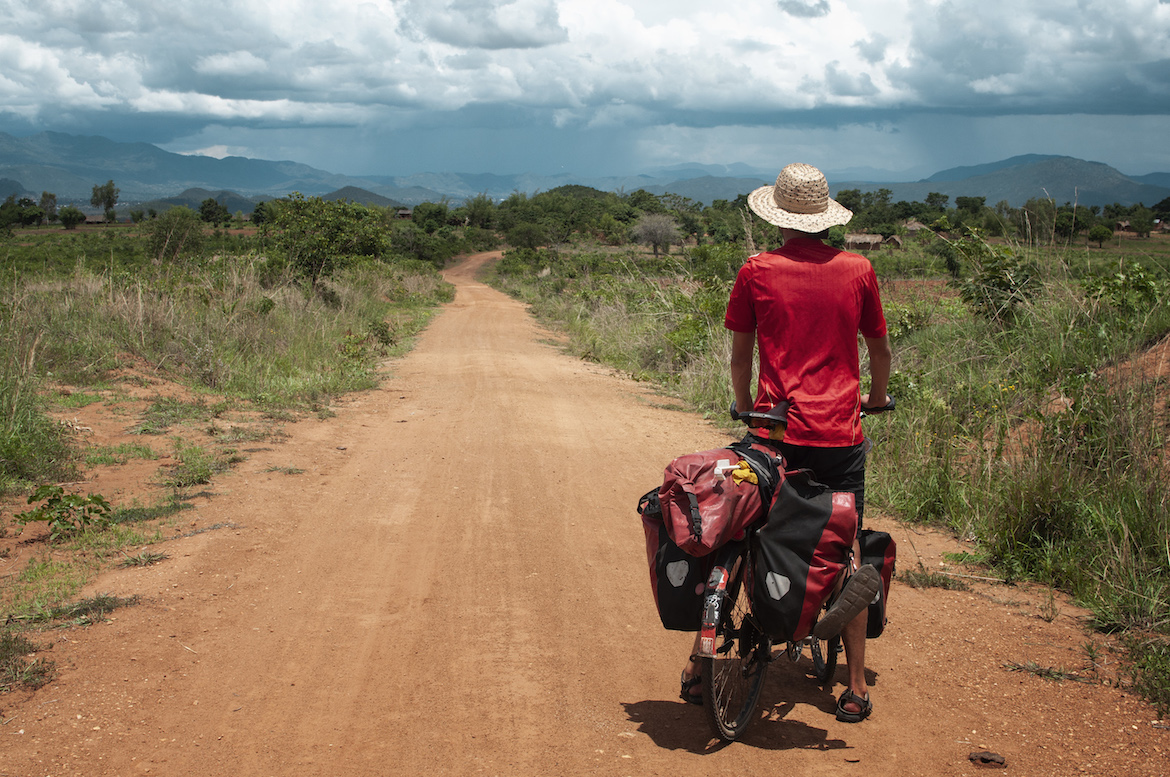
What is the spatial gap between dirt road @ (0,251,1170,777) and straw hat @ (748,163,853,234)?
2020mm

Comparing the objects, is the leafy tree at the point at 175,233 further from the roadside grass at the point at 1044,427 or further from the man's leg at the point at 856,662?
the man's leg at the point at 856,662

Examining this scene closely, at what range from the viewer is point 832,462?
3.08 metres

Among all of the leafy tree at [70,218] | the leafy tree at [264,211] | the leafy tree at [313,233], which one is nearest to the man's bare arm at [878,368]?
the leafy tree at [313,233]

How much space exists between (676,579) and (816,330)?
3.49 feet

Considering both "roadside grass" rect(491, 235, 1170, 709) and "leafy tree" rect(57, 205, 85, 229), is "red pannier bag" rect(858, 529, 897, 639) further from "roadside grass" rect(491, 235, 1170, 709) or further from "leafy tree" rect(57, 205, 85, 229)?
"leafy tree" rect(57, 205, 85, 229)

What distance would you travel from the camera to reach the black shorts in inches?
121

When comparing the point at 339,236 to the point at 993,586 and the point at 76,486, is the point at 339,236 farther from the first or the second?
the point at 993,586

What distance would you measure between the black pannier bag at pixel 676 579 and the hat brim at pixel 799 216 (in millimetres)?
1171

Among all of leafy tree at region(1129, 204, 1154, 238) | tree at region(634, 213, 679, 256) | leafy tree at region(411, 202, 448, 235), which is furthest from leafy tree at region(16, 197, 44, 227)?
leafy tree at region(1129, 204, 1154, 238)

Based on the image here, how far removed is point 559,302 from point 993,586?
813 inches

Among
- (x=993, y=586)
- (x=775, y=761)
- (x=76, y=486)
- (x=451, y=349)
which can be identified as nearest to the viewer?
(x=775, y=761)

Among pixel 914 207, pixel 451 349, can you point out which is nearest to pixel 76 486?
pixel 451 349

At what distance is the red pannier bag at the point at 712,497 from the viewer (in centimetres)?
274

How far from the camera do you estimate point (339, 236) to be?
18.7 metres
